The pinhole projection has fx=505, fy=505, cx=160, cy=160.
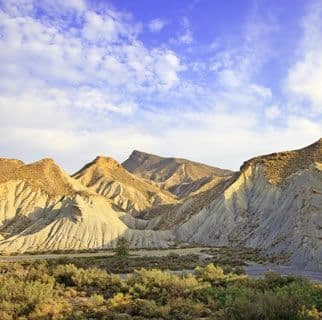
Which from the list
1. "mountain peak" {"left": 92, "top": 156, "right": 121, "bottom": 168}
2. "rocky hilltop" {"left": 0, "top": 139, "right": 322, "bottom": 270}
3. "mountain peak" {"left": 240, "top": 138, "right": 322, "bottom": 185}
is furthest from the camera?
"mountain peak" {"left": 92, "top": 156, "right": 121, "bottom": 168}

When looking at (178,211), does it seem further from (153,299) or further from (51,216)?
(153,299)

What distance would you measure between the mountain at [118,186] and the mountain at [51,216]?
2630 centimetres

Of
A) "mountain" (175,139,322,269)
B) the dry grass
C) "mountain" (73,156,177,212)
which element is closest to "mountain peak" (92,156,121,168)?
"mountain" (73,156,177,212)

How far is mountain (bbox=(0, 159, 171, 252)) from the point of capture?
248 ft

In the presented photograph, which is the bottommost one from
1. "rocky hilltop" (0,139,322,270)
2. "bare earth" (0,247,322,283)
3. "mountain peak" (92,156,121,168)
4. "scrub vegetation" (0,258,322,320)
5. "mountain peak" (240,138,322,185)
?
"bare earth" (0,247,322,283)

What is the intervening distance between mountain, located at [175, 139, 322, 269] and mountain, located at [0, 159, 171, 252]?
26.3 ft

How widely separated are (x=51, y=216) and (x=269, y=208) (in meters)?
37.6

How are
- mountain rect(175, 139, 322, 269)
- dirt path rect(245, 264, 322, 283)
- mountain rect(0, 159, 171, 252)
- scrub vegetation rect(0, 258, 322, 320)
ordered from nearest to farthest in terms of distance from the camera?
1. scrub vegetation rect(0, 258, 322, 320)
2. dirt path rect(245, 264, 322, 283)
3. mountain rect(175, 139, 322, 269)
4. mountain rect(0, 159, 171, 252)

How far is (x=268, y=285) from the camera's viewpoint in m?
18.0

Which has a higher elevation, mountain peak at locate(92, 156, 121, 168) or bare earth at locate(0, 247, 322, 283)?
mountain peak at locate(92, 156, 121, 168)

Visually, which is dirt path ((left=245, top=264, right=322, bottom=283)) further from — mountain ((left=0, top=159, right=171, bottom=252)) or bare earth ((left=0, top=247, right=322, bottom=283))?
mountain ((left=0, top=159, right=171, bottom=252))

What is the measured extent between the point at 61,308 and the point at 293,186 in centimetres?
4708

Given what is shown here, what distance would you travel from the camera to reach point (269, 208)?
237 feet

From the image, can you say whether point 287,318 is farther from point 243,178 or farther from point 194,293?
point 243,178
